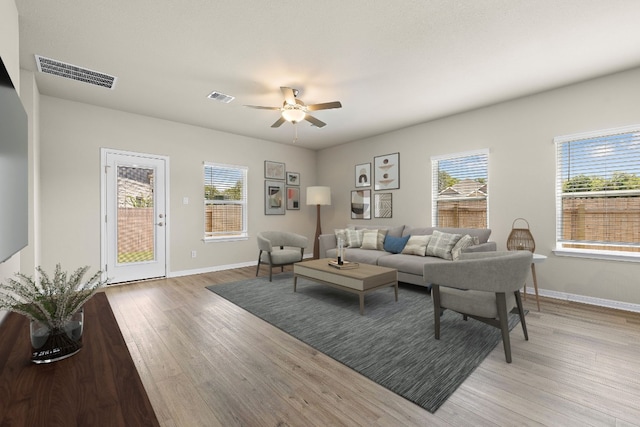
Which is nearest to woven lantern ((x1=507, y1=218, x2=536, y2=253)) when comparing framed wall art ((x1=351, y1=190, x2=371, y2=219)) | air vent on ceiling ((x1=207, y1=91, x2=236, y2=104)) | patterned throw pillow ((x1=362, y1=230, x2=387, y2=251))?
patterned throw pillow ((x1=362, y1=230, x2=387, y2=251))

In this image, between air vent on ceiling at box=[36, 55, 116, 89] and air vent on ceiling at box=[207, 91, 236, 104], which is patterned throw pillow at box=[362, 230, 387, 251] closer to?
air vent on ceiling at box=[207, 91, 236, 104]

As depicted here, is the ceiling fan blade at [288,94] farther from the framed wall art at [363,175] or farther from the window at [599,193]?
the window at [599,193]

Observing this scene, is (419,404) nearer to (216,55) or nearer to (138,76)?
(216,55)

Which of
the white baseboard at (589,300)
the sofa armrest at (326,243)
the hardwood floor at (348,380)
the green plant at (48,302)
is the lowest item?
the hardwood floor at (348,380)

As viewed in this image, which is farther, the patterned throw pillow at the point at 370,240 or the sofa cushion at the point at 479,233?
the patterned throw pillow at the point at 370,240

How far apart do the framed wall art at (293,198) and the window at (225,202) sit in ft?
3.75

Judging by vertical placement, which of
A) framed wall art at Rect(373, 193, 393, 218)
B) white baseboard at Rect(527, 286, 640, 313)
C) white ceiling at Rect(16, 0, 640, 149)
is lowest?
white baseboard at Rect(527, 286, 640, 313)

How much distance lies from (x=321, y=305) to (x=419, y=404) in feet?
6.09

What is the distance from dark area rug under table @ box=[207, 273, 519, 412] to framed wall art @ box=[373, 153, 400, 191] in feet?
7.37

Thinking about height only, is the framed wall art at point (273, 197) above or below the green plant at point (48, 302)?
above

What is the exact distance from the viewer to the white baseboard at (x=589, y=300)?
3.27 metres

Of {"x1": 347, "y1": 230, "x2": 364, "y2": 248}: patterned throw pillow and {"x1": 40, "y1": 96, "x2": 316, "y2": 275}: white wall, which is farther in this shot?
{"x1": 347, "y1": 230, "x2": 364, "y2": 248}: patterned throw pillow

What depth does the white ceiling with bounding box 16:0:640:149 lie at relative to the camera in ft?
7.49

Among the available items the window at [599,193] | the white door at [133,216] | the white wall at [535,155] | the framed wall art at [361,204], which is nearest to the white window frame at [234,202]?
the white door at [133,216]
